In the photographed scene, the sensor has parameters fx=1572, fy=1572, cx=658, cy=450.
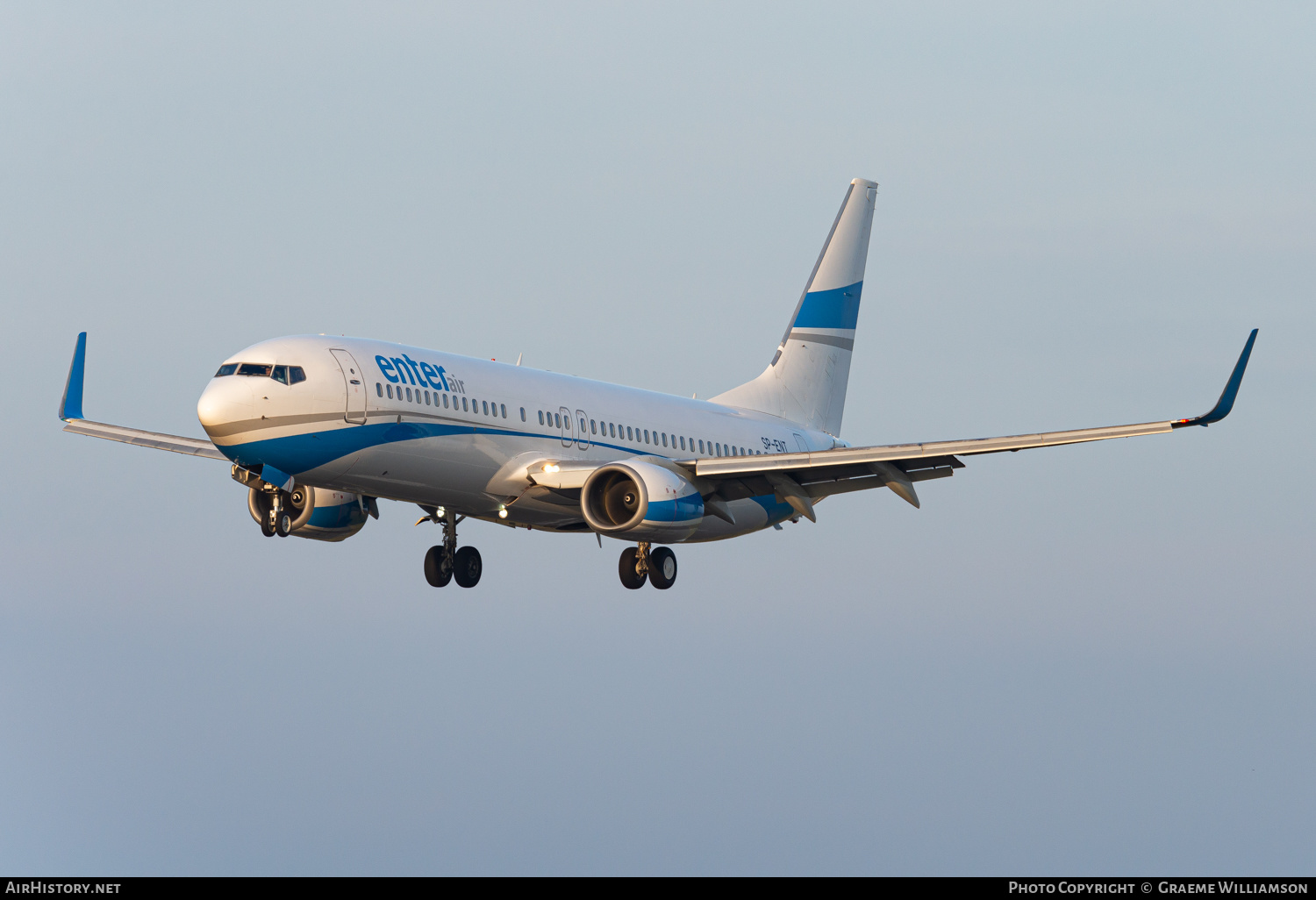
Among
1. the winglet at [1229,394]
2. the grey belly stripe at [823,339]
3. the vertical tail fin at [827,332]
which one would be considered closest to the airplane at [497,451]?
the winglet at [1229,394]

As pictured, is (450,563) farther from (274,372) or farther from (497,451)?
(274,372)

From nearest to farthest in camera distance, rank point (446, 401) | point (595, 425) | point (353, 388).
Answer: point (353, 388) < point (446, 401) < point (595, 425)

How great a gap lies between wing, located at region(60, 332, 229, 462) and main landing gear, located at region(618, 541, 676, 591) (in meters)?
11.5

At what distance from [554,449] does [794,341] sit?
16475 millimetres

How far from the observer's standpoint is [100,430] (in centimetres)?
4438

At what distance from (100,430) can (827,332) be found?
24024mm

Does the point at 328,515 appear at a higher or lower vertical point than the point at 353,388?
higher

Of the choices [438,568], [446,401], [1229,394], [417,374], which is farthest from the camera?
[438,568]

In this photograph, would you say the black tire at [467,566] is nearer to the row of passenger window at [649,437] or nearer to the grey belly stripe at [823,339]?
the row of passenger window at [649,437]

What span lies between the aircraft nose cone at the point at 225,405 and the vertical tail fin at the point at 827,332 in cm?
2131

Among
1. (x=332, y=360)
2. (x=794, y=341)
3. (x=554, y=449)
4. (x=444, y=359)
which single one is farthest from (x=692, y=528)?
(x=794, y=341)

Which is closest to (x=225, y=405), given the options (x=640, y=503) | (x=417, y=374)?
(x=417, y=374)

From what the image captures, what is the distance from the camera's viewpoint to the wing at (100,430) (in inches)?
1689

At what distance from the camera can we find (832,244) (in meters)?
54.2
